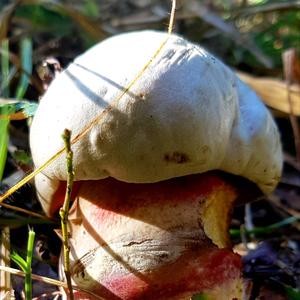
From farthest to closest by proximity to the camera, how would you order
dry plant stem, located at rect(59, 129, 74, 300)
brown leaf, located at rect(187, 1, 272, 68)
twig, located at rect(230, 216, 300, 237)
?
brown leaf, located at rect(187, 1, 272, 68) < twig, located at rect(230, 216, 300, 237) < dry plant stem, located at rect(59, 129, 74, 300)

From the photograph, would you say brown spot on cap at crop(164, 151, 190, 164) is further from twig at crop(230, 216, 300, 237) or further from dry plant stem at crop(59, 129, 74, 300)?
twig at crop(230, 216, 300, 237)

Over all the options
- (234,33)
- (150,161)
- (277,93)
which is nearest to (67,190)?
(150,161)

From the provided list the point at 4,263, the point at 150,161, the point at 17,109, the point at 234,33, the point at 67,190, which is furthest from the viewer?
the point at 234,33

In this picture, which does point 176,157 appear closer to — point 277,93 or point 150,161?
point 150,161

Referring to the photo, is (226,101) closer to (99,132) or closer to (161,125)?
(161,125)

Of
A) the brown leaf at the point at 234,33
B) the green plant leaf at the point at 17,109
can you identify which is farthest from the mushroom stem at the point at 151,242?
the brown leaf at the point at 234,33

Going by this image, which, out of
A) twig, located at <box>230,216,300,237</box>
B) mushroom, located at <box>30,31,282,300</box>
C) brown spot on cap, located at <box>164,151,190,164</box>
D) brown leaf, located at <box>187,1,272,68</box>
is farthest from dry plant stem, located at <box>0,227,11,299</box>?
brown leaf, located at <box>187,1,272,68</box>

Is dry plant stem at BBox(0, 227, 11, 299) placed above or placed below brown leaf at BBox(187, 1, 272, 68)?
below

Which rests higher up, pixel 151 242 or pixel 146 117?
pixel 146 117
